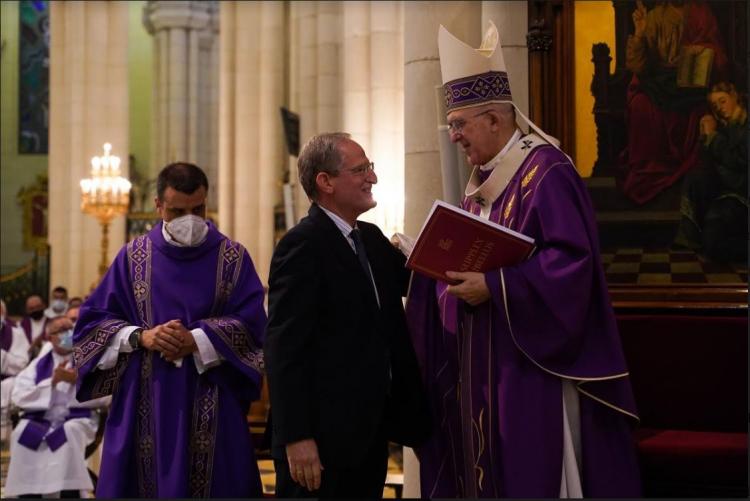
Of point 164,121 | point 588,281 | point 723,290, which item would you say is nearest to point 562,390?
point 588,281

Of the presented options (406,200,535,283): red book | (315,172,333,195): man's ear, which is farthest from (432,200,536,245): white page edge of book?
(315,172,333,195): man's ear

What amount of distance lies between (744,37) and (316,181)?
112 inches

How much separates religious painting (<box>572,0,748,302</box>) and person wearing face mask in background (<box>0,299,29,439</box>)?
25.4ft

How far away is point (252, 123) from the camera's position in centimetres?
1847

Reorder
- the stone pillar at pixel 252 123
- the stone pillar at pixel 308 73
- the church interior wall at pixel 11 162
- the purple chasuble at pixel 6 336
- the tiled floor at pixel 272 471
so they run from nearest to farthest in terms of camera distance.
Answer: the tiled floor at pixel 272 471, the purple chasuble at pixel 6 336, the stone pillar at pixel 308 73, the stone pillar at pixel 252 123, the church interior wall at pixel 11 162

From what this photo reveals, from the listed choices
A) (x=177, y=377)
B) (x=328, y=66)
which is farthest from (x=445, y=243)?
(x=328, y=66)

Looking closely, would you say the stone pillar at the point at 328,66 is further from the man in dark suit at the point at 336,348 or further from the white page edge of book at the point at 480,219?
the white page edge of book at the point at 480,219

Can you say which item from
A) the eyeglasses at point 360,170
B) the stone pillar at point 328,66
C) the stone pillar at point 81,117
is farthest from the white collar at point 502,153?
the stone pillar at point 81,117

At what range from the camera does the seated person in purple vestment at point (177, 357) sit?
4867mm

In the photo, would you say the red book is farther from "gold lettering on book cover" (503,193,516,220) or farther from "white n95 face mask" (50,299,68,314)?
"white n95 face mask" (50,299,68,314)

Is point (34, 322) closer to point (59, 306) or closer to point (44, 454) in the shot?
point (59, 306)

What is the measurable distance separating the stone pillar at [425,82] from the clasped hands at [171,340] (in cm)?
232

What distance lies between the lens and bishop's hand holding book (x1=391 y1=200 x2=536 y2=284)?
4.12 m

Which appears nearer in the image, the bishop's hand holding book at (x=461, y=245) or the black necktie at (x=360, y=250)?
the bishop's hand holding book at (x=461, y=245)
